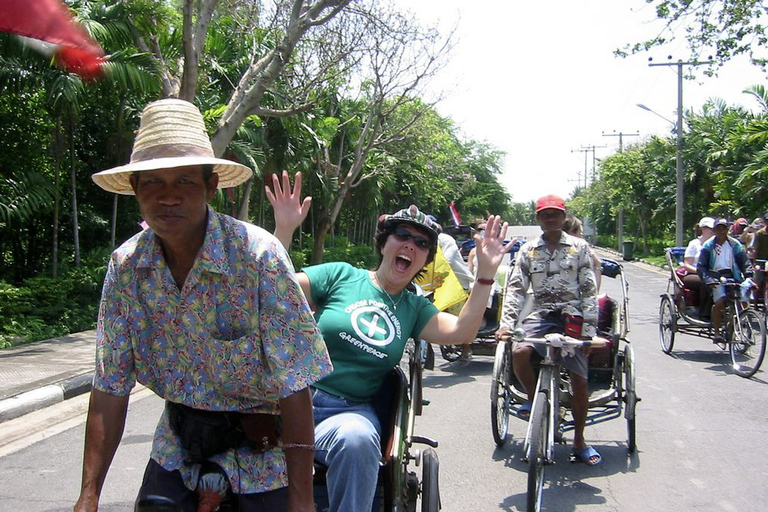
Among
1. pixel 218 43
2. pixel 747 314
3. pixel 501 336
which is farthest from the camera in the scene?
pixel 218 43

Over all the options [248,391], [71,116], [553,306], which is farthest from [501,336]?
[71,116]

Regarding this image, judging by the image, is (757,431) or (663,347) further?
(663,347)

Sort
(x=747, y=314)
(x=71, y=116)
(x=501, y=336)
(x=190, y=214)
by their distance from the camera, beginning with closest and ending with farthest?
1. (x=190, y=214)
2. (x=501, y=336)
3. (x=747, y=314)
4. (x=71, y=116)

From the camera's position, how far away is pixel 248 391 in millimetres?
2277

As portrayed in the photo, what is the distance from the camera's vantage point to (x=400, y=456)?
121 inches

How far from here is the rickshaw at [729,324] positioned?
9102 millimetres

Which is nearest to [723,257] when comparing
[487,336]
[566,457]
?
[487,336]

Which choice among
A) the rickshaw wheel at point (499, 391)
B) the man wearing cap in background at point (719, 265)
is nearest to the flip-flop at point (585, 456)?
the rickshaw wheel at point (499, 391)

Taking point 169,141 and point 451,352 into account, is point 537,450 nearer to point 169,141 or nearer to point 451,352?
point 169,141

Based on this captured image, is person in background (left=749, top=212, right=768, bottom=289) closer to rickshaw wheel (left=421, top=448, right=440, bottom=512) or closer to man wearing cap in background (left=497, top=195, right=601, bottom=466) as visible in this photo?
man wearing cap in background (left=497, top=195, right=601, bottom=466)

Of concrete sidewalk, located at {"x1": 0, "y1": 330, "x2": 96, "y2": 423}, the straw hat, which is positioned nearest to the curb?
concrete sidewalk, located at {"x1": 0, "y1": 330, "x2": 96, "y2": 423}

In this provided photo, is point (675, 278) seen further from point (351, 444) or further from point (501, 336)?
point (351, 444)

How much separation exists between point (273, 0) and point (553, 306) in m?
11.4

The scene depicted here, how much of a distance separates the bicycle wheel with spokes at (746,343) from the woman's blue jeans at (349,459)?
24.0ft
